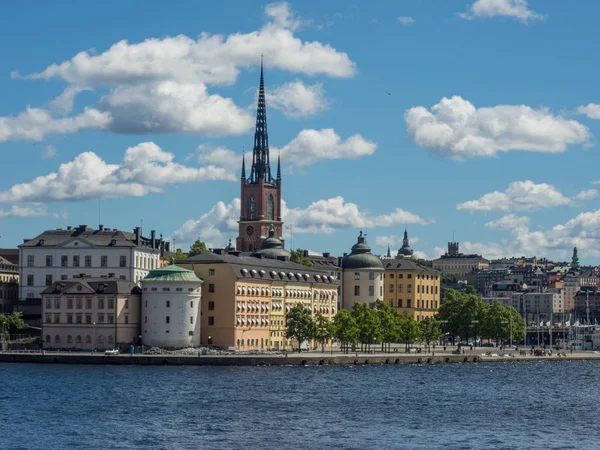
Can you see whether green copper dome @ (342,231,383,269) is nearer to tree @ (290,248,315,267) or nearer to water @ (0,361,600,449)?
tree @ (290,248,315,267)

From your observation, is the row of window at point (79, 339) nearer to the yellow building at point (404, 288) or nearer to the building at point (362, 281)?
the building at point (362, 281)

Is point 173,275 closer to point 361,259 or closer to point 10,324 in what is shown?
point 10,324

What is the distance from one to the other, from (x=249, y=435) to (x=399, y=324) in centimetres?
8468

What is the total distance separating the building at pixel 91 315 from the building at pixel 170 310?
5.80ft

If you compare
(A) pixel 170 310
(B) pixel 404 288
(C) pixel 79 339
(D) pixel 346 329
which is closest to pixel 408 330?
(D) pixel 346 329

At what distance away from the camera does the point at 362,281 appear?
181m

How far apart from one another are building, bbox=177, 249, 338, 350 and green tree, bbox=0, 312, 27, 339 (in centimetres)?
1792

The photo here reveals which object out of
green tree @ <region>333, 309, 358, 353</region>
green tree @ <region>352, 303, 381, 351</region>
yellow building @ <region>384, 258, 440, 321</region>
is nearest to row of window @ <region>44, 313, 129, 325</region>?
green tree @ <region>333, 309, 358, 353</region>

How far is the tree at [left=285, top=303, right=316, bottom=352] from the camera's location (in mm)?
140125

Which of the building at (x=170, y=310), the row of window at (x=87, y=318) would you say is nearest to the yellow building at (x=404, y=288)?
the building at (x=170, y=310)

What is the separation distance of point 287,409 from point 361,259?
9885cm

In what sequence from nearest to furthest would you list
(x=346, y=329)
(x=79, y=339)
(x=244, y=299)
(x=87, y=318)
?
(x=87, y=318), (x=79, y=339), (x=244, y=299), (x=346, y=329)

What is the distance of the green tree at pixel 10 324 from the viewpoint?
13725cm

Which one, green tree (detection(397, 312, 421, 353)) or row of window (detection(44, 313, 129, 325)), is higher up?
row of window (detection(44, 313, 129, 325))
